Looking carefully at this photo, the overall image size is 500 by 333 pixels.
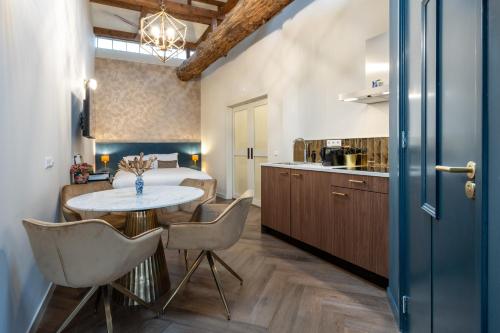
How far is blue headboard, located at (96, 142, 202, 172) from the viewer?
7188 mm

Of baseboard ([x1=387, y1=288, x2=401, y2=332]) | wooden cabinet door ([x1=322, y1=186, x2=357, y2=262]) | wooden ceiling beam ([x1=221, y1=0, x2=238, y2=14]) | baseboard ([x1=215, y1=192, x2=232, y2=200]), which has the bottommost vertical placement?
baseboard ([x1=387, y1=288, x2=401, y2=332])

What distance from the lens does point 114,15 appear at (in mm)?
7375

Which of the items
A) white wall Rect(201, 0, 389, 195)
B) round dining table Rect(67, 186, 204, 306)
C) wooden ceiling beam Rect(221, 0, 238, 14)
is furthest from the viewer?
wooden ceiling beam Rect(221, 0, 238, 14)

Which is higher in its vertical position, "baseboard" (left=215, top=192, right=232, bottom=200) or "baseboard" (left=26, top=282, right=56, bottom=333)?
"baseboard" (left=215, top=192, right=232, bottom=200)

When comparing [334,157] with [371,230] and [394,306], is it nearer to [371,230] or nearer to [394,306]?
[371,230]

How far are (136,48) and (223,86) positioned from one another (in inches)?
111

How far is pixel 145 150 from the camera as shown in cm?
758

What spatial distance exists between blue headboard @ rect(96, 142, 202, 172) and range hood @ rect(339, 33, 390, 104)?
17.9 ft

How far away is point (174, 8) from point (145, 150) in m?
3.29

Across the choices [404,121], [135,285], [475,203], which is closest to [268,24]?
[404,121]

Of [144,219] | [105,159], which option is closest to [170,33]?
[144,219]

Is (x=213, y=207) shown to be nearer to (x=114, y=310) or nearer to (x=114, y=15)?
(x=114, y=310)

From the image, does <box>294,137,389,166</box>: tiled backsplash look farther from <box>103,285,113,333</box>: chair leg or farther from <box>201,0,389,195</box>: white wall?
<box>103,285,113,333</box>: chair leg

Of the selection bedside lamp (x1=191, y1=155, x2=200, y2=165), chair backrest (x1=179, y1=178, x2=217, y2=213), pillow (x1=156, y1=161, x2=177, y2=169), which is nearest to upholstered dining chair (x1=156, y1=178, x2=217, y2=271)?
chair backrest (x1=179, y1=178, x2=217, y2=213)
